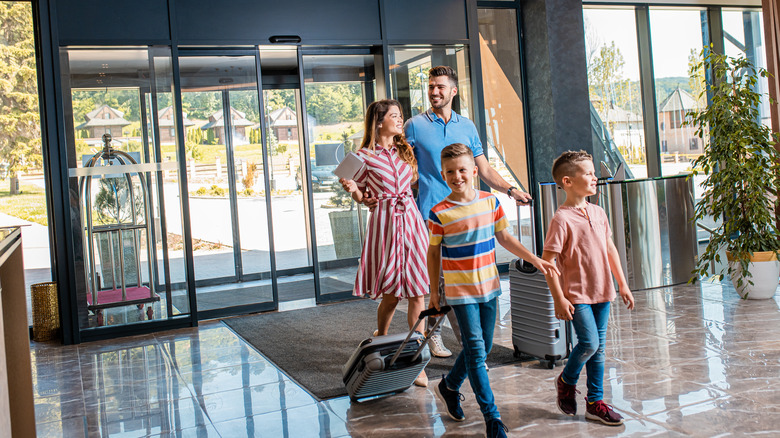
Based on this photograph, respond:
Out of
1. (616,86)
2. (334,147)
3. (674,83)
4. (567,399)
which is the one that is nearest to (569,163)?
(567,399)

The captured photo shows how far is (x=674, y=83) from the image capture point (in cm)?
828

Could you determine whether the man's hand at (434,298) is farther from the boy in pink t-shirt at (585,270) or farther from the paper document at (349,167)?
the paper document at (349,167)

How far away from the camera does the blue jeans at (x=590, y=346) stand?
284 centimetres

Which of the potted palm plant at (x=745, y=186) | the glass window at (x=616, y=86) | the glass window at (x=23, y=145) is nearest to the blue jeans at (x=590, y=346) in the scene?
the potted palm plant at (x=745, y=186)

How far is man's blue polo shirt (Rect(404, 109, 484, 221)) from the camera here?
3.83 m

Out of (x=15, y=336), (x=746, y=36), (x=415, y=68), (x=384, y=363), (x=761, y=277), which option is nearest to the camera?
(x=15, y=336)

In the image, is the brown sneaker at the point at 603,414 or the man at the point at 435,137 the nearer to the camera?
the brown sneaker at the point at 603,414

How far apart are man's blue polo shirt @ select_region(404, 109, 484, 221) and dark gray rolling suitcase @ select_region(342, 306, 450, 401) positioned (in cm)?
86

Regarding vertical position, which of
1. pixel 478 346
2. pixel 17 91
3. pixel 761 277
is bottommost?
pixel 761 277

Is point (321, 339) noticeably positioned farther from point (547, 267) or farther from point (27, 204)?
point (27, 204)

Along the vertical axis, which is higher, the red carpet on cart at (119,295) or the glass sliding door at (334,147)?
the glass sliding door at (334,147)

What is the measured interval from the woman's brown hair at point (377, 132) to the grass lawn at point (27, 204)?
3.34m

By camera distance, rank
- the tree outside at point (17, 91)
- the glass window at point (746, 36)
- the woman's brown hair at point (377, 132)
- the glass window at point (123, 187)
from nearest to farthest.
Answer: the woman's brown hair at point (377, 132) → the glass window at point (123, 187) → the tree outside at point (17, 91) → the glass window at point (746, 36)

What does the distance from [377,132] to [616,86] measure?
516 centimetres
